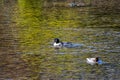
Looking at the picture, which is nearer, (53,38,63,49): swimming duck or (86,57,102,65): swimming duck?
(86,57,102,65): swimming duck

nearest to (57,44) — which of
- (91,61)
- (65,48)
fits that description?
(65,48)

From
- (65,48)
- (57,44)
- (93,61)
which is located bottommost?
(65,48)

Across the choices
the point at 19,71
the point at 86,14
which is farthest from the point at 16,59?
the point at 86,14

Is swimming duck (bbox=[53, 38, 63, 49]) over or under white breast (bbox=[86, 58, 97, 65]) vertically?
under

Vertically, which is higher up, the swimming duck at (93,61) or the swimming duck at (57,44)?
the swimming duck at (93,61)

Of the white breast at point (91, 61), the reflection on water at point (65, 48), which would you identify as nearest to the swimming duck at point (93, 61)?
the white breast at point (91, 61)

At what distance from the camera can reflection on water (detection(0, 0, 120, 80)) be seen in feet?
89.8

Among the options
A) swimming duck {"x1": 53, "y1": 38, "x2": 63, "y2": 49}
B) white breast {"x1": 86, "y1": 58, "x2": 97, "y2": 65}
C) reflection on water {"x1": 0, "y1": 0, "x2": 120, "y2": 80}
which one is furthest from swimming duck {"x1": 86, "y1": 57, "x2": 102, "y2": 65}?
swimming duck {"x1": 53, "y1": 38, "x2": 63, "y2": 49}

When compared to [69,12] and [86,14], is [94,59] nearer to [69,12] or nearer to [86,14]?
[86,14]

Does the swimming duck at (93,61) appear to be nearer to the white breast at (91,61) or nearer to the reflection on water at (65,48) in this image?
the white breast at (91,61)

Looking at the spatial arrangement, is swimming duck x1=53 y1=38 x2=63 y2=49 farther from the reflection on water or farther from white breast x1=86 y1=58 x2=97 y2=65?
white breast x1=86 y1=58 x2=97 y2=65

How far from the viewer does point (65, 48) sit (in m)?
34.6

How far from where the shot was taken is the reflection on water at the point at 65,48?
27.4 m

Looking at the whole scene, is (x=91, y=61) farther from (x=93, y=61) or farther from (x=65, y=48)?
(x=65, y=48)
